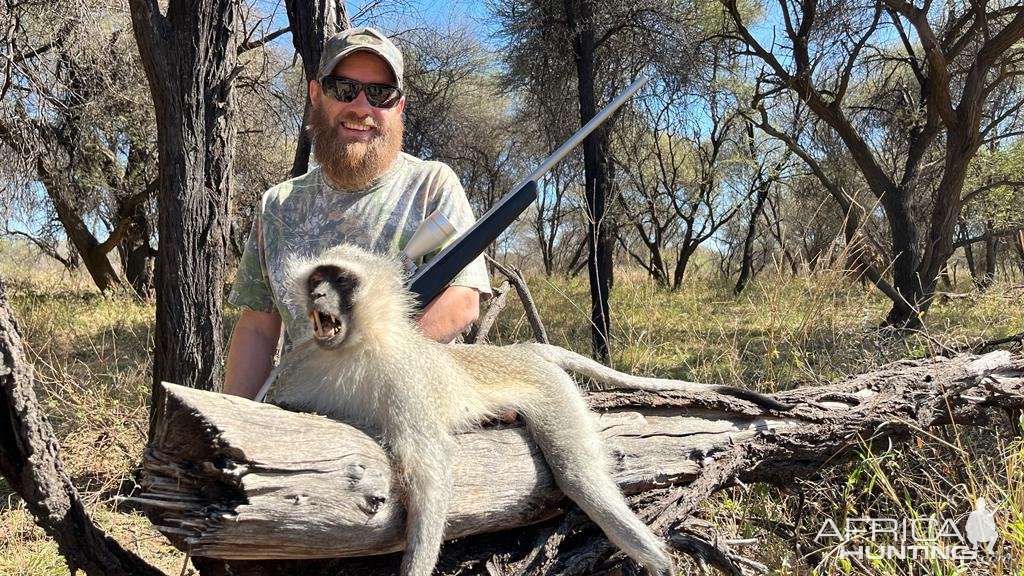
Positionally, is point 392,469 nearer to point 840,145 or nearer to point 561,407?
point 561,407

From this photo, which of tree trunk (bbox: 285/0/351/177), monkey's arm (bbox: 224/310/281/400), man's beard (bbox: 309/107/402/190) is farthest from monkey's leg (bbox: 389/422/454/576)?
tree trunk (bbox: 285/0/351/177)

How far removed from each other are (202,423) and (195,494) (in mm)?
207

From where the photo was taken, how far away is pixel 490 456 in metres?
2.04

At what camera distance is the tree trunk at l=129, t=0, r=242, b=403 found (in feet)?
12.2

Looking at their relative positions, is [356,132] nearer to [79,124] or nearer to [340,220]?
[340,220]

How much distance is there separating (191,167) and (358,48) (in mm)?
1791

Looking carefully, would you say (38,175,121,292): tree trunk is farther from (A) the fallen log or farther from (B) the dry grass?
(A) the fallen log

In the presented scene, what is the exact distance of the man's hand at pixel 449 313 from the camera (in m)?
2.40

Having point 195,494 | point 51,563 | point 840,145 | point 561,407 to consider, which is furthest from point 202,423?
point 840,145

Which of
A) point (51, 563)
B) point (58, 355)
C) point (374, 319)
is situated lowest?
point (51, 563)

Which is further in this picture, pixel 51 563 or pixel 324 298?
pixel 51 563

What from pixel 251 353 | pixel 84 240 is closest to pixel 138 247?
pixel 84 240

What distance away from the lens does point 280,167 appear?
10.1 metres

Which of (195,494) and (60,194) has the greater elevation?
(60,194)
